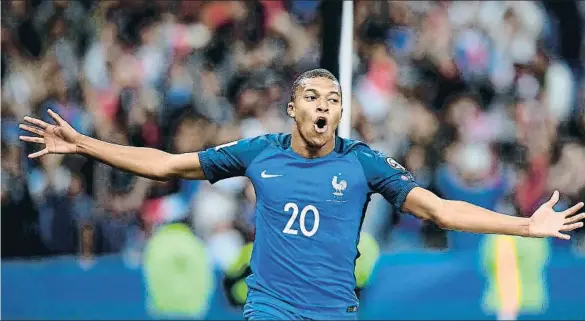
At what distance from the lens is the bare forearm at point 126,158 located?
16.3 ft

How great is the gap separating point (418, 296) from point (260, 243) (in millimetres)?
4113

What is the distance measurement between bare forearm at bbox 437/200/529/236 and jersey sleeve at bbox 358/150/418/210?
18 cm

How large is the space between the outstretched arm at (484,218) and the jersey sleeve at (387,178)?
0.11ft

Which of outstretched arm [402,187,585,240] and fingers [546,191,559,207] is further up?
fingers [546,191,559,207]

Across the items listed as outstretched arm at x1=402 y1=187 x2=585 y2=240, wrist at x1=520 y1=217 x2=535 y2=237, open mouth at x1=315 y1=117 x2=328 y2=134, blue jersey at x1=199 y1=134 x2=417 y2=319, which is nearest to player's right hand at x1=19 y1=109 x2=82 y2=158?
blue jersey at x1=199 y1=134 x2=417 y2=319

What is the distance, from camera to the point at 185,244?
27.0ft

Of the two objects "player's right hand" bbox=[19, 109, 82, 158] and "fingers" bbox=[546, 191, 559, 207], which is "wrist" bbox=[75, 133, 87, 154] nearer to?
"player's right hand" bbox=[19, 109, 82, 158]

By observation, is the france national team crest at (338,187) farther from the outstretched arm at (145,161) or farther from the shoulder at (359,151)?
the outstretched arm at (145,161)

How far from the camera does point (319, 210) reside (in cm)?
473

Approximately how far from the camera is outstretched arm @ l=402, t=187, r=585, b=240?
15.0 feet

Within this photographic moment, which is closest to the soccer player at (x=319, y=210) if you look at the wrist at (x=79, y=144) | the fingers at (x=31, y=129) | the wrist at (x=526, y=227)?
the wrist at (x=526, y=227)

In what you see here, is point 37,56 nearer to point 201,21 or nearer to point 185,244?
point 201,21

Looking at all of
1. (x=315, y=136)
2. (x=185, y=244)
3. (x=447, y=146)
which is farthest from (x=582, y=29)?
(x=315, y=136)

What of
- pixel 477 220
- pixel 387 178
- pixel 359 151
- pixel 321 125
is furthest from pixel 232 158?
pixel 477 220
